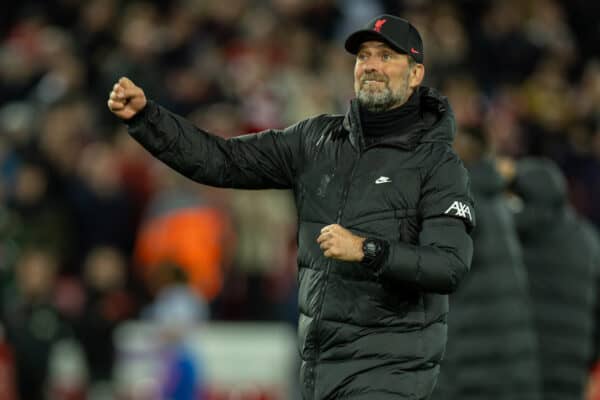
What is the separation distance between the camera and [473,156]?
7320 mm

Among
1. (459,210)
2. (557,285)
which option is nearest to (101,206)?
(557,285)

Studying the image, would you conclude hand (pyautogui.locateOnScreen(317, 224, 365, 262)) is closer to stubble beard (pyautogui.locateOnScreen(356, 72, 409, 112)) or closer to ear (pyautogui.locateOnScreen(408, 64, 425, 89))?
stubble beard (pyautogui.locateOnScreen(356, 72, 409, 112))

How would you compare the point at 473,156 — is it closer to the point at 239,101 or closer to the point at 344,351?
the point at 344,351

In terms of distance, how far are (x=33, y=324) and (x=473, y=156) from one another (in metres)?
4.17

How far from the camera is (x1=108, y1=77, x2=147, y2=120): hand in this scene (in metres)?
5.15

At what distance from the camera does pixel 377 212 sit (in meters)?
5.04

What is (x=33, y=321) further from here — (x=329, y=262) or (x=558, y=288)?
(x=329, y=262)

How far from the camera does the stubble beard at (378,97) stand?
5125 millimetres

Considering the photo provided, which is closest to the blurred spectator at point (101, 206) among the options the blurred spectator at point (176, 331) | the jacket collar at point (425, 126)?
the blurred spectator at point (176, 331)

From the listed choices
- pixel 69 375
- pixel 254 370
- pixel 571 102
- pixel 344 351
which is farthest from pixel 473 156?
pixel 571 102

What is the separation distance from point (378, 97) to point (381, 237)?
505mm

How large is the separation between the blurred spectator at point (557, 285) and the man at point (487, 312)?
0.55m

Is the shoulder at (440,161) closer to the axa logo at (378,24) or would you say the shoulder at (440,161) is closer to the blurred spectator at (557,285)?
the axa logo at (378,24)

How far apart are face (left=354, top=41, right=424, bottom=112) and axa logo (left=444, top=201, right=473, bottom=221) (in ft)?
1.46
